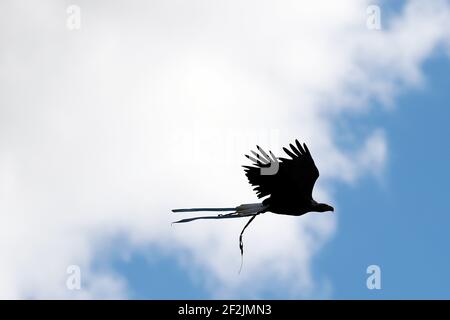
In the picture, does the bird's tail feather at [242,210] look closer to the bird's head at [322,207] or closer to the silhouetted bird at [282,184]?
the silhouetted bird at [282,184]

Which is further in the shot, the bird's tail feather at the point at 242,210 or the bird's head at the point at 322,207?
the bird's head at the point at 322,207

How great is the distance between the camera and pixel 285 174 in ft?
36.9

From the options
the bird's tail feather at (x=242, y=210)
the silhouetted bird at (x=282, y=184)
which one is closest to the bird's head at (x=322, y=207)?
the silhouetted bird at (x=282, y=184)

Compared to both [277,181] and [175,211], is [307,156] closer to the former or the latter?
[277,181]

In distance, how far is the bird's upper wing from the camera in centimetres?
1116

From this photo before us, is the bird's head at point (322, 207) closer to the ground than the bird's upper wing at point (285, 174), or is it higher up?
closer to the ground

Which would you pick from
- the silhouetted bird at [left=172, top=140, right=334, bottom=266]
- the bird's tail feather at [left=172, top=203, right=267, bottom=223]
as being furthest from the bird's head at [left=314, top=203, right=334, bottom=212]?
the bird's tail feather at [left=172, top=203, right=267, bottom=223]

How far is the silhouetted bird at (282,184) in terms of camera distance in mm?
11156

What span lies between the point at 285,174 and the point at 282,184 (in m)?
0.19
